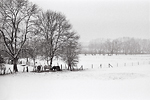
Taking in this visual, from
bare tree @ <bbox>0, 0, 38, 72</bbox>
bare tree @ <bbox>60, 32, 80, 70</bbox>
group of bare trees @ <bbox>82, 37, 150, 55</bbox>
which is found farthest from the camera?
group of bare trees @ <bbox>82, 37, 150, 55</bbox>

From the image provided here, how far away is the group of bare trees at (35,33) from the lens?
819 inches

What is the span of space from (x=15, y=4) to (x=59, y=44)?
34.4 feet

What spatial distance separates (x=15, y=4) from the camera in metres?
20.6

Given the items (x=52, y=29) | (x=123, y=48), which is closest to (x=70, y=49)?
(x=52, y=29)

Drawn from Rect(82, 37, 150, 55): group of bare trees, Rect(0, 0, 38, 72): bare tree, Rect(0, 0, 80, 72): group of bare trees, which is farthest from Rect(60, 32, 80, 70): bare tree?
Rect(82, 37, 150, 55): group of bare trees

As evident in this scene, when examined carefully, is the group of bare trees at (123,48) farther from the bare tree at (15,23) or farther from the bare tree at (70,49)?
the bare tree at (15,23)

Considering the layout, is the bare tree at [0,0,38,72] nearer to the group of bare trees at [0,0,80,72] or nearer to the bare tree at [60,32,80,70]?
the group of bare trees at [0,0,80,72]

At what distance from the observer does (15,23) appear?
21656mm

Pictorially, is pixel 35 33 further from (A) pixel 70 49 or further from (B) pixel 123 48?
(B) pixel 123 48

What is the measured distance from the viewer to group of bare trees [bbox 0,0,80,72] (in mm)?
20812

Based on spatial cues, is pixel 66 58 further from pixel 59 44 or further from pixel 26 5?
pixel 26 5

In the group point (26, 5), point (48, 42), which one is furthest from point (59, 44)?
point (26, 5)

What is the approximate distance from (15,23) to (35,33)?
3.32m

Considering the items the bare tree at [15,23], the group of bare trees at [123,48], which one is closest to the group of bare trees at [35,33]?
the bare tree at [15,23]
